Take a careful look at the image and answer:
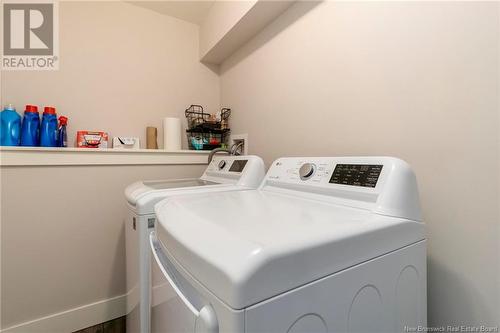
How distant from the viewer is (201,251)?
0.43m

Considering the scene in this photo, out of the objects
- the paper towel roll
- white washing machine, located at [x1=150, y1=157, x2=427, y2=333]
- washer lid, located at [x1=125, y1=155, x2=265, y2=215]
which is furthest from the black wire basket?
white washing machine, located at [x1=150, y1=157, x2=427, y2=333]

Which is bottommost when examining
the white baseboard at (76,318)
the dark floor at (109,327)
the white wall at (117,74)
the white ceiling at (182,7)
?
the dark floor at (109,327)

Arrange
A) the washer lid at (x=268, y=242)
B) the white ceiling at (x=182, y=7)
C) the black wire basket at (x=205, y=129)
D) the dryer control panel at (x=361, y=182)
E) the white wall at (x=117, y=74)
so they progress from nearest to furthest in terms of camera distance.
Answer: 1. the washer lid at (x=268, y=242)
2. the dryer control panel at (x=361, y=182)
3. the white wall at (x=117, y=74)
4. the white ceiling at (x=182, y=7)
5. the black wire basket at (x=205, y=129)

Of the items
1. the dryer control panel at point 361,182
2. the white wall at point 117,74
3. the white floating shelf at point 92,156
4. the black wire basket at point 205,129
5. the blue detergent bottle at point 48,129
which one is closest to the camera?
the dryer control panel at point 361,182

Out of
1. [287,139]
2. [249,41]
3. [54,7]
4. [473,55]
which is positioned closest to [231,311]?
[473,55]

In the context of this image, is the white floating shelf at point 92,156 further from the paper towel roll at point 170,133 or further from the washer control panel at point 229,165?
the washer control panel at point 229,165

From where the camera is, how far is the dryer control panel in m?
0.67

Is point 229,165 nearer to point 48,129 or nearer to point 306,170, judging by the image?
point 306,170

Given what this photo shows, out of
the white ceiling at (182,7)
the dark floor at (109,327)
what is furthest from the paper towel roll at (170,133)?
the dark floor at (109,327)

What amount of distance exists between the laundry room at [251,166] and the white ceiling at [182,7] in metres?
0.03

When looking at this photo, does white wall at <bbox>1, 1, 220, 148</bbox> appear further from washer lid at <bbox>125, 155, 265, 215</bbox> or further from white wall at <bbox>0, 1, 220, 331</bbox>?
washer lid at <bbox>125, 155, 265, 215</bbox>

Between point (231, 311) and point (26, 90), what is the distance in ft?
6.14

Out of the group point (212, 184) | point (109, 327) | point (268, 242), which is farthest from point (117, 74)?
point (268, 242)

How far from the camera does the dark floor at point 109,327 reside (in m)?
1.50
